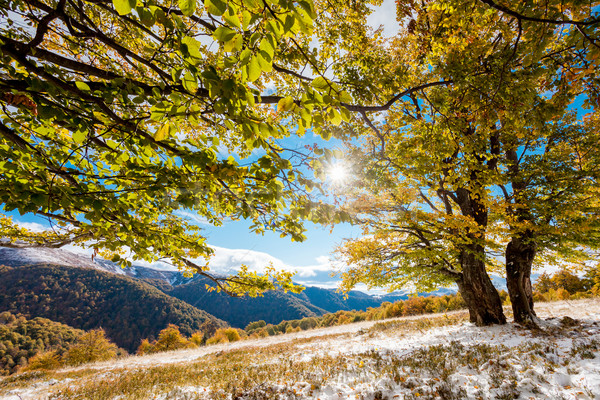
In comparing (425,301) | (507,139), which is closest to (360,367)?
(507,139)

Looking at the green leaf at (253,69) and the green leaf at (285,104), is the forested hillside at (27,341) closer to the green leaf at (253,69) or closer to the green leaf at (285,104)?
the green leaf at (285,104)

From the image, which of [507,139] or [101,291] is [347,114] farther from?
[101,291]

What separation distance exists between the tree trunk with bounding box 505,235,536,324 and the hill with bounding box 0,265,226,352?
132m

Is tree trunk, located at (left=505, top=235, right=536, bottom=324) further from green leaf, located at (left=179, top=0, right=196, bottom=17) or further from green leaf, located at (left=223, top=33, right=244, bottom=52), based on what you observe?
green leaf, located at (left=179, top=0, right=196, bottom=17)

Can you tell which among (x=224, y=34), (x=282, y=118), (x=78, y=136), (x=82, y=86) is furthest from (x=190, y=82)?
(x=282, y=118)

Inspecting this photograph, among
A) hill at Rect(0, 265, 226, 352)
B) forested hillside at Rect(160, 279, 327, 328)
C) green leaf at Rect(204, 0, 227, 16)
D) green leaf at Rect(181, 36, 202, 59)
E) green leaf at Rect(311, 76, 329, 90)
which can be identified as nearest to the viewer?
green leaf at Rect(204, 0, 227, 16)

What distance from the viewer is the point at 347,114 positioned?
1591 mm

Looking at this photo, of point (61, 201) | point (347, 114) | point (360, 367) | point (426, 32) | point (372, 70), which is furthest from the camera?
point (360, 367)

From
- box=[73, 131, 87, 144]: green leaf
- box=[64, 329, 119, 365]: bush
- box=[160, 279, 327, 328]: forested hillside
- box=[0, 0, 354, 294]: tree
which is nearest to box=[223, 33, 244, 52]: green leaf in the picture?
box=[0, 0, 354, 294]: tree

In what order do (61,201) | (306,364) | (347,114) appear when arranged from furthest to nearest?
(306,364) → (61,201) → (347,114)

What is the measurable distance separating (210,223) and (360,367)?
17.6 ft

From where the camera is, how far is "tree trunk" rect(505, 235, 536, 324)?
9055 millimetres

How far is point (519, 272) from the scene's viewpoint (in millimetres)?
9195

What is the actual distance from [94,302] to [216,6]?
188314 mm
